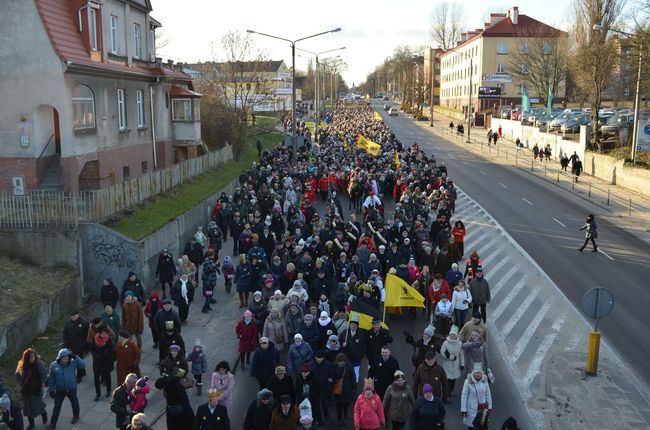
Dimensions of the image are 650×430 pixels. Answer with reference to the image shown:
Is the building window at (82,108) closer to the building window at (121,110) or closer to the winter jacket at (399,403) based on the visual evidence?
the building window at (121,110)

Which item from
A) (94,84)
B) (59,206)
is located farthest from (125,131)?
A: (59,206)

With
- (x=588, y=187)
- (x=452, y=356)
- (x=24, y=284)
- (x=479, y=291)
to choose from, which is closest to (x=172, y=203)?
(x=24, y=284)

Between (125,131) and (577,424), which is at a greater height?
(125,131)

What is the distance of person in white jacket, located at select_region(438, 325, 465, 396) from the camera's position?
11265mm

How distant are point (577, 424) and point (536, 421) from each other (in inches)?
25.9

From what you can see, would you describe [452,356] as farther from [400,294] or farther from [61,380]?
[61,380]

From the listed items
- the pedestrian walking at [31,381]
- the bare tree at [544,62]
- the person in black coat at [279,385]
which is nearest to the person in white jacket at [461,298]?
the person in black coat at [279,385]

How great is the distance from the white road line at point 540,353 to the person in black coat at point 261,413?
5.63 meters

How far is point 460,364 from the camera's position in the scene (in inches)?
454

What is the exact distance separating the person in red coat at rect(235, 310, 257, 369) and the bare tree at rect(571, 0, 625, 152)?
35.2 meters

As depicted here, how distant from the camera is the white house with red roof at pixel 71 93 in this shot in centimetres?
2134

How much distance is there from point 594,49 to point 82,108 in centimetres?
3498

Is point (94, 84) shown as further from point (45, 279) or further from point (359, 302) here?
point (359, 302)

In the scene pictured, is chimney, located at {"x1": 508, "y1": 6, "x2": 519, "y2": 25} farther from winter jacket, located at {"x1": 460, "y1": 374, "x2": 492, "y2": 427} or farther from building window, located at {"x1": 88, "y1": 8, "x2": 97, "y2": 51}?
winter jacket, located at {"x1": 460, "y1": 374, "x2": 492, "y2": 427}
